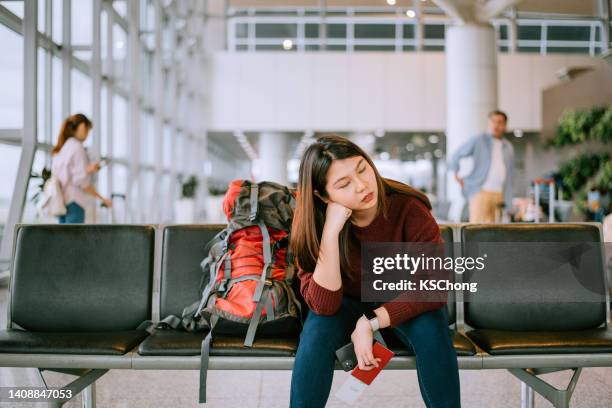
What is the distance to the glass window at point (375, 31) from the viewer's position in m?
14.2

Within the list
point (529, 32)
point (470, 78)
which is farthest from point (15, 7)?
point (529, 32)

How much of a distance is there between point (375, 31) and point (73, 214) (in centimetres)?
1155

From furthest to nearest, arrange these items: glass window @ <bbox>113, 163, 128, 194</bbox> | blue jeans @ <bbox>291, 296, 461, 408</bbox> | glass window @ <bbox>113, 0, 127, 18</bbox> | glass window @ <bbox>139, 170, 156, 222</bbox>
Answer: glass window @ <bbox>139, 170, 156, 222</bbox>, glass window @ <bbox>113, 163, 128, 194</bbox>, glass window @ <bbox>113, 0, 127, 18</bbox>, blue jeans @ <bbox>291, 296, 461, 408</bbox>

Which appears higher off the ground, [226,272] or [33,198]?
[33,198]

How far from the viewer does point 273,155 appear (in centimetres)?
1457

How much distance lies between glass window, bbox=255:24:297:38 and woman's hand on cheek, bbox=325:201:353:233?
522 inches

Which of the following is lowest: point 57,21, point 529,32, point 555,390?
point 555,390

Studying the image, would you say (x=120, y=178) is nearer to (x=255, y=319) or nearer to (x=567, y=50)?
(x=255, y=319)

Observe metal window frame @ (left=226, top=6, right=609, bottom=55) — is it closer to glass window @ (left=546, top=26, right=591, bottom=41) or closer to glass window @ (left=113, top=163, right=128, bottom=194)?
glass window @ (left=546, top=26, right=591, bottom=41)

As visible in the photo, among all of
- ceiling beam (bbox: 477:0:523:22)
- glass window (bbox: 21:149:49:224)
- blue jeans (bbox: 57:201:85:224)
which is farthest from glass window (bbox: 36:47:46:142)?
ceiling beam (bbox: 477:0:523:22)

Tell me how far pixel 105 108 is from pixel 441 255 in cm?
609

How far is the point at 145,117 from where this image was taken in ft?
30.2

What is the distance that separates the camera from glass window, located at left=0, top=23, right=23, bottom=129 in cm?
394

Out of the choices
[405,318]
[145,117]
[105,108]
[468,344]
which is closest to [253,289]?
[405,318]
